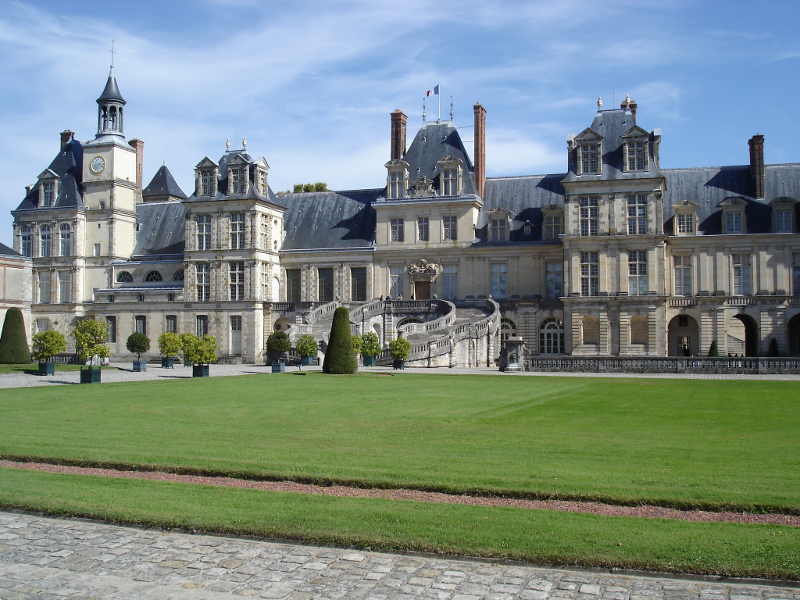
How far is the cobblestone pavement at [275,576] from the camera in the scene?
6.93 metres

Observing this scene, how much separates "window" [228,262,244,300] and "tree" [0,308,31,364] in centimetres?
1423

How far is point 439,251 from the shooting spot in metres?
51.4

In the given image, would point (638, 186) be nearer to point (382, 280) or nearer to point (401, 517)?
point (382, 280)

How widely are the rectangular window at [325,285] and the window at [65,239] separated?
16703 mm

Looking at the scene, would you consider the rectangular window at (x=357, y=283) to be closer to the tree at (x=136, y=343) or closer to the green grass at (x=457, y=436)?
the tree at (x=136, y=343)

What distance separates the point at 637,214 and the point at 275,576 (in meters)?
41.8

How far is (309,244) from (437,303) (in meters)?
10.4

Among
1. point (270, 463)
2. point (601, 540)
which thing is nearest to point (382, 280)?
point (270, 463)

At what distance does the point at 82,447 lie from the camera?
13156 millimetres

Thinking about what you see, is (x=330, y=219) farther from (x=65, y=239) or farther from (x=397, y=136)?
(x=65, y=239)

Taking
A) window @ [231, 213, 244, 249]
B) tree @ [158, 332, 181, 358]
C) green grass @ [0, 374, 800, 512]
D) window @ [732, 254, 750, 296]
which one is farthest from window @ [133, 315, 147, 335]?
window @ [732, 254, 750, 296]

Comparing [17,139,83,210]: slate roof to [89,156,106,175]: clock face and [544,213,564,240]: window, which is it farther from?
[544,213,564,240]: window

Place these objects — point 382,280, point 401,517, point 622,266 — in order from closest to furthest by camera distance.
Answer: point 401,517, point 622,266, point 382,280

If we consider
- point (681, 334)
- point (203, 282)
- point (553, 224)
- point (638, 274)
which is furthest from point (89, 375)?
point (681, 334)
